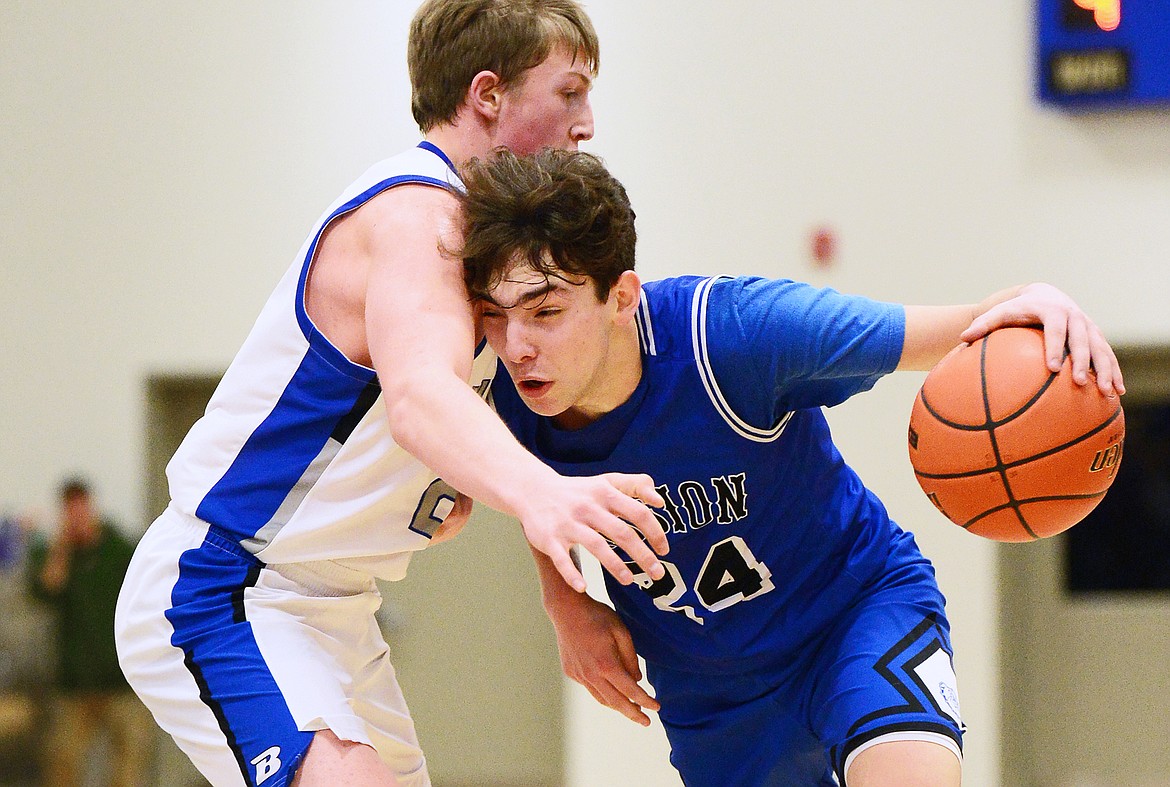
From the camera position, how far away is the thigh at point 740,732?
105 inches

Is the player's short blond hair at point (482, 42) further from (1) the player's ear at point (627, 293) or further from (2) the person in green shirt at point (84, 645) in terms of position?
(2) the person in green shirt at point (84, 645)

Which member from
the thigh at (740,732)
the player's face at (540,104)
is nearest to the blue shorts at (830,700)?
the thigh at (740,732)

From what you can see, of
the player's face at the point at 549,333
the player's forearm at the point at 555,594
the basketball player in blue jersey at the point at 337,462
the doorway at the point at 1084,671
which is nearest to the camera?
the basketball player in blue jersey at the point at 337,462

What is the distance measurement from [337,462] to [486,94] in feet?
2.62

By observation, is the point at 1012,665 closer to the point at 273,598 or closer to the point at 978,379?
the point at 978,379

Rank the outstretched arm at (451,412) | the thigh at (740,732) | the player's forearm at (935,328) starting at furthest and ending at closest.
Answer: the thigh at (740,732) → the player's forearm at (935,328) → the outstretched arm at (451,412)

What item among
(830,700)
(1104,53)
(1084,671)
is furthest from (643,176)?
(830,700)

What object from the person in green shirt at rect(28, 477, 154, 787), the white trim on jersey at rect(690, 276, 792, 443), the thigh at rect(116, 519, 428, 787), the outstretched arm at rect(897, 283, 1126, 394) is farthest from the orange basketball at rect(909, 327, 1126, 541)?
the person in green shirt at rect(28, 477, 154, 787)

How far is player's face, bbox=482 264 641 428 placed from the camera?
2154mm

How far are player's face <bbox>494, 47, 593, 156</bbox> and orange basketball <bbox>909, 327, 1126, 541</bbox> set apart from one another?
36.4 inches

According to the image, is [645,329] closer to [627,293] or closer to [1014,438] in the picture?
[627,293]

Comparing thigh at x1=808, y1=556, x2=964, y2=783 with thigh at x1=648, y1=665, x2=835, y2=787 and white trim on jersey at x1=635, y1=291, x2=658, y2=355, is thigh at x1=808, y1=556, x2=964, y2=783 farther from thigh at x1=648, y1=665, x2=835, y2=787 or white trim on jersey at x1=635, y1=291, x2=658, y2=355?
white trim on jersey at x1=635, y1=291, x2=658, y2=355

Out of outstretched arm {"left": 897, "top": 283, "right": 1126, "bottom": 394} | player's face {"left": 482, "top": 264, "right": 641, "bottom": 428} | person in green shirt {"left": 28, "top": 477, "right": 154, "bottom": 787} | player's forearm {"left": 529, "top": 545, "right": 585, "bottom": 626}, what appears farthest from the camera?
person in green shirt {"left": 28, "top": 477, "right": 154, "bottom": 787}

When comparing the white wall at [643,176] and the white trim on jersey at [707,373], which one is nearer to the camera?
the white trim on jersey at [707,373]
